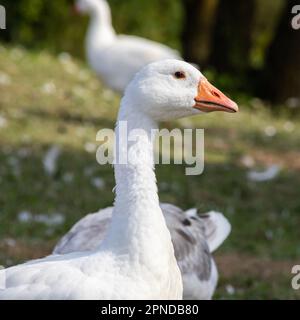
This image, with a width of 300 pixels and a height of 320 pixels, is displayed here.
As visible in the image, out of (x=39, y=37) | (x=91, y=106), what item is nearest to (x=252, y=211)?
(x=91, y=106)

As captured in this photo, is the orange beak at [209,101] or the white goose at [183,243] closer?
the orange beak at [209,101]

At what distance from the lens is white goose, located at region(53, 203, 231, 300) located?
21.7 ft

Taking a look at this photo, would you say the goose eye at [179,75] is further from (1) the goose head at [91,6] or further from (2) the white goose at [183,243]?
(1) the goose head at [91,6]

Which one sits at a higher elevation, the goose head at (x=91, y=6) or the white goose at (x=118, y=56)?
the goose head at (x=91, y=6)

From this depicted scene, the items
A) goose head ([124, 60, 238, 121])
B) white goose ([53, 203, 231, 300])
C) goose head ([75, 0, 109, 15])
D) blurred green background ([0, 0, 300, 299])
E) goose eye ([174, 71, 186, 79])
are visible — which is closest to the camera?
goose head ([124, 60, 238, 121])

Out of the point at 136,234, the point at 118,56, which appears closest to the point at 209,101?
the point at 136,234

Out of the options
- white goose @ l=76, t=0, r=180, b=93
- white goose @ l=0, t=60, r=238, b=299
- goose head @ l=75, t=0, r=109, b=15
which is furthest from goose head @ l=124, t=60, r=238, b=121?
goose head @ l=75, t=0, r=109, b=15

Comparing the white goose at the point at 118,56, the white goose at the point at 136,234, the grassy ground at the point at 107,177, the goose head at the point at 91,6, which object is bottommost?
the white goose at the point at 136,234

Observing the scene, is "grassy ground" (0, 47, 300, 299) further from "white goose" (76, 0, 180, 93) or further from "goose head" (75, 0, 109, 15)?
"goose head" (75, 0, 109, 15)

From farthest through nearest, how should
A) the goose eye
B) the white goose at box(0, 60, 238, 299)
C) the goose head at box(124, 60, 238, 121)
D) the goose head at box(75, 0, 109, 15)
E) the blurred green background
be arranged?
the goose head at box(75, 0, 109, 15) < the blurred green background < the goose eye < the goose head at box(124, 60, 238, 121) < the white goose at box(0, 60, 238, 299)

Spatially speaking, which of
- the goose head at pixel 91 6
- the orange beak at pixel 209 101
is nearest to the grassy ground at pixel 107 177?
the goose head at pixel 91 6

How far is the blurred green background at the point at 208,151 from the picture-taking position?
30.3ft
